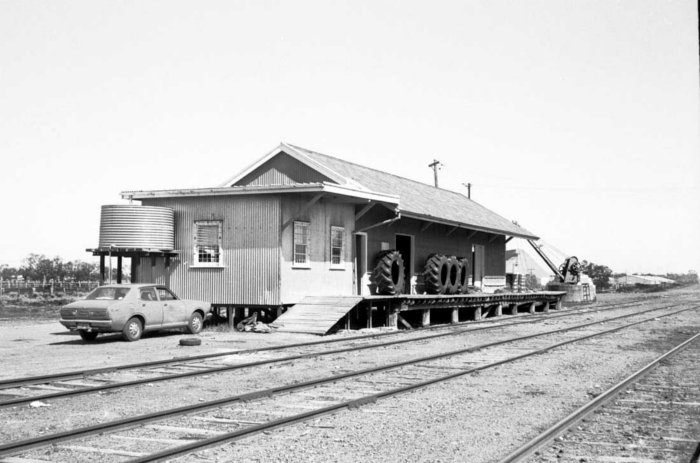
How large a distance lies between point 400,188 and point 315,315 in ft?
40.6

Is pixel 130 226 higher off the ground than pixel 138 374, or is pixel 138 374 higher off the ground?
pixel 130 226

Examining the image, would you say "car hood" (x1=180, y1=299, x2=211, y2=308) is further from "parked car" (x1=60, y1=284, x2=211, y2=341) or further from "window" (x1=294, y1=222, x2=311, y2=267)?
"window" (x1=294, y1=222, x2=311, y2=267)

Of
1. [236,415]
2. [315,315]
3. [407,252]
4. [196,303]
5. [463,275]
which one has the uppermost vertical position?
[407,252]

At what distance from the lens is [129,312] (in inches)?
704

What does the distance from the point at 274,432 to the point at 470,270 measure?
28847 mm

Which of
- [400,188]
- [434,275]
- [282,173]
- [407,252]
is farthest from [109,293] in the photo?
[400,188]

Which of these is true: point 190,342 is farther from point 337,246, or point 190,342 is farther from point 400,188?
point 400,188

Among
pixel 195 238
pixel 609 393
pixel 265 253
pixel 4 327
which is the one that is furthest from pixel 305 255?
pixel 609 393

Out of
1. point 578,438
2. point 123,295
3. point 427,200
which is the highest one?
point 427,200

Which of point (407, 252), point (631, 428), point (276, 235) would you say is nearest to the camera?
point (631, 428)

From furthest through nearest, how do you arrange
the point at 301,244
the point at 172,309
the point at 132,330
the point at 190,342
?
the point at 301,244 → the point at 172,309 → the point at 132,330 → the point at 190,342

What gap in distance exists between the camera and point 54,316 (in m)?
30.6

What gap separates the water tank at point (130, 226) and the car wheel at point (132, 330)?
3918mm

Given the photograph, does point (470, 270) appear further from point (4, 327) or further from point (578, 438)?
point (578, 438)
